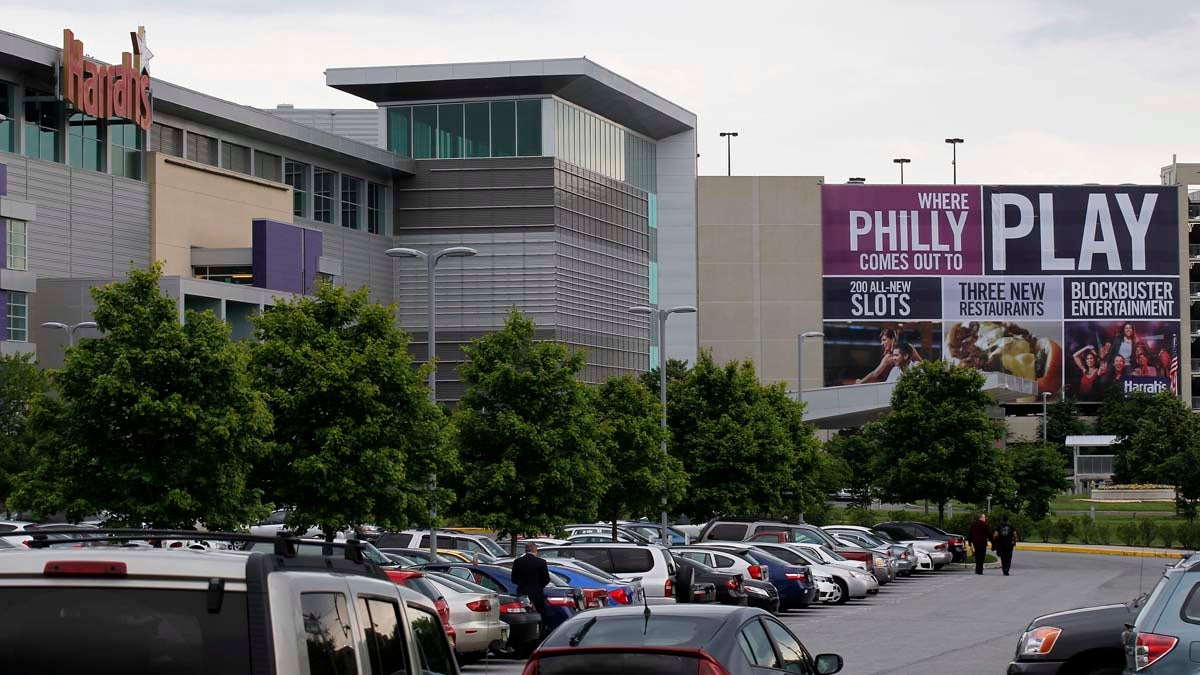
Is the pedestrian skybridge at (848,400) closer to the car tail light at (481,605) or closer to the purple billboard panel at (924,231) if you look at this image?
the purple billboard panel at (924,231)

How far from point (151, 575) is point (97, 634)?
0.83 feet

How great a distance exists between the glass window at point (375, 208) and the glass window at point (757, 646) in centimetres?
7682

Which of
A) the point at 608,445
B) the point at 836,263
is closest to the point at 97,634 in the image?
the point at 608,445

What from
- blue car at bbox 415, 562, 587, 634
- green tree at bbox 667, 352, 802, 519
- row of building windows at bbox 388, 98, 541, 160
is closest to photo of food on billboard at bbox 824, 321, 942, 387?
row of building windows at bbox 388, 98, 541, 160

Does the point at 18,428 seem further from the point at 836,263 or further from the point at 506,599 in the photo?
the point at 836,263

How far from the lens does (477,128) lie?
8850 centimetres

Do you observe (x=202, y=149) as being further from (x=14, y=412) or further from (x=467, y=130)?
(x=14, y=412)

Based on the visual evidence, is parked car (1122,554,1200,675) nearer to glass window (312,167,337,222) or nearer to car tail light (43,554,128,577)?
car tail light (43,554,128,577)

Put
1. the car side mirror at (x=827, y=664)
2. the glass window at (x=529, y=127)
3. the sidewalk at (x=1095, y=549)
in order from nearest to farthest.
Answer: the car side mirror at (x=827, y=664) < the sidewalk at (x=1095, y=549) < the glass window at (x=529, y=127)

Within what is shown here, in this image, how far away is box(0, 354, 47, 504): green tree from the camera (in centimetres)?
4478

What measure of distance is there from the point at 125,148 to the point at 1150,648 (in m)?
61.0

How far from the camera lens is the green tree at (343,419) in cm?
3038

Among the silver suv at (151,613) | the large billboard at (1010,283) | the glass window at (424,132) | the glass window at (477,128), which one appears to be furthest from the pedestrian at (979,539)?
the large billboard at (1010,283)

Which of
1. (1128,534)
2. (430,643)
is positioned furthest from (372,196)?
(430,643)
